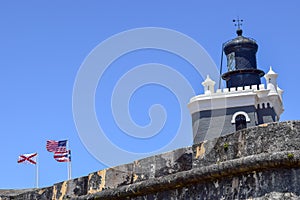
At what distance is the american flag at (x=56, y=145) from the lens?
19.0 meters

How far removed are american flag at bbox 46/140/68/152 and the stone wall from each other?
38.3ft

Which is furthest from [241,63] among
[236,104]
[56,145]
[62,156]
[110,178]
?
[110,178]

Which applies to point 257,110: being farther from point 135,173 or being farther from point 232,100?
point 135,173

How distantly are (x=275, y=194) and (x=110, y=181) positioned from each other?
7.76 ft

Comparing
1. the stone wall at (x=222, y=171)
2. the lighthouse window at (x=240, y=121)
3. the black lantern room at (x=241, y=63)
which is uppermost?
the black lantern room at (x=241, y=63)

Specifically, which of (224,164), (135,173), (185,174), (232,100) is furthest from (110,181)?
(232,100)

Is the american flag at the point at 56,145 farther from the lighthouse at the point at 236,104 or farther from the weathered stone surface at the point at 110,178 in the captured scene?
the lighthouse at the point at 236,104

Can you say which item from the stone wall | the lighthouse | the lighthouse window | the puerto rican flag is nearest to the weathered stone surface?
the stone wall

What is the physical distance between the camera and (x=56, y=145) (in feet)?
63.1

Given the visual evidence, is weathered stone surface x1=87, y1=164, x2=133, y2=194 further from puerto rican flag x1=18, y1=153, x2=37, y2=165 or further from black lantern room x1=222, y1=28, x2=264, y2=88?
black lantern room x1=222, y1=28, x2=264, y2=88

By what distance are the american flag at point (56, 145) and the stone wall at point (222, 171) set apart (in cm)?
1168

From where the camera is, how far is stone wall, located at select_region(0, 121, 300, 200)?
5.64 metres

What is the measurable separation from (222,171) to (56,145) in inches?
539

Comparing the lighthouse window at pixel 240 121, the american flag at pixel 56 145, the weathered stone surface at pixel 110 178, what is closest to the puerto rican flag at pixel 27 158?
the american flag at pixel 56 145
